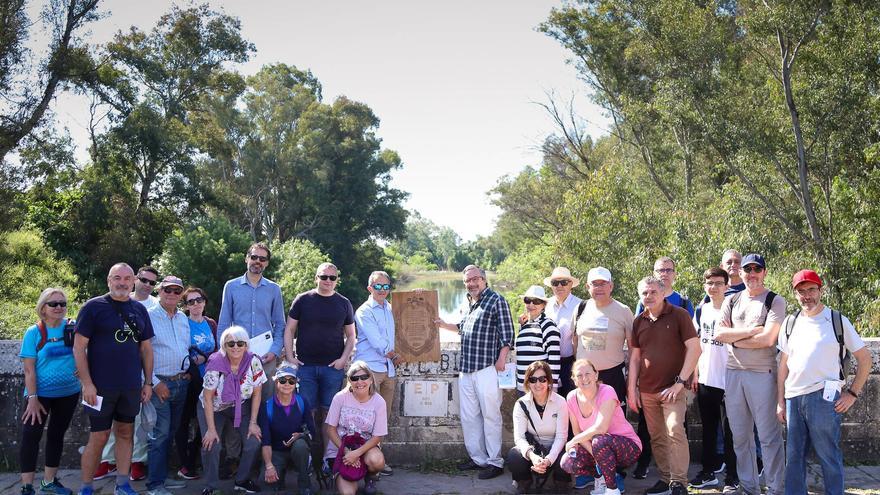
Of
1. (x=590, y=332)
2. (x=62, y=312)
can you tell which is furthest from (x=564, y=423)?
(x=62, y=312)

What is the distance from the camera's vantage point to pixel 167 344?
5.41m

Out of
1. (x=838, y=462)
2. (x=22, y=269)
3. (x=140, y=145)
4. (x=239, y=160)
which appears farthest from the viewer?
(x=239, y=160)

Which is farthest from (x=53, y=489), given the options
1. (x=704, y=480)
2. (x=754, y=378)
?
(x=754, y=378)

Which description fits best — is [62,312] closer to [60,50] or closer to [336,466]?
[336,466]

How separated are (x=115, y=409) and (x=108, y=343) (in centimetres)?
49

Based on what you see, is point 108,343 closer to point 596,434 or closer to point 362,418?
point 362,418

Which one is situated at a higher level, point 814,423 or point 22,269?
point 22,269

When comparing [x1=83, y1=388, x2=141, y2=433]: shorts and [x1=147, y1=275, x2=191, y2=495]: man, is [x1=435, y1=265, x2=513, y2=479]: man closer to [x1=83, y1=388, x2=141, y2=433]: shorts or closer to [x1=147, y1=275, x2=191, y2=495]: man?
[x1=147, y1=275, x2=191, y2=495]: man

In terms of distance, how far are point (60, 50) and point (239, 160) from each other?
51.4 ft

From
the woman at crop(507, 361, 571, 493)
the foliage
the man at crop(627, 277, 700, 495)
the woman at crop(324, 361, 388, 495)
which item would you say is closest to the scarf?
the woman at crop(324, 361, 388, 495)

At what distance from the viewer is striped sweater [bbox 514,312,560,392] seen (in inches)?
216

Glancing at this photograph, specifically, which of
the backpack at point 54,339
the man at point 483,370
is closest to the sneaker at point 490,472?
the man at point 483,370

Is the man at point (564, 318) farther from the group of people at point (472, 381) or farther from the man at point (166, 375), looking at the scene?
the man at point (166, 375)

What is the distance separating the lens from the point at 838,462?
458 cm
